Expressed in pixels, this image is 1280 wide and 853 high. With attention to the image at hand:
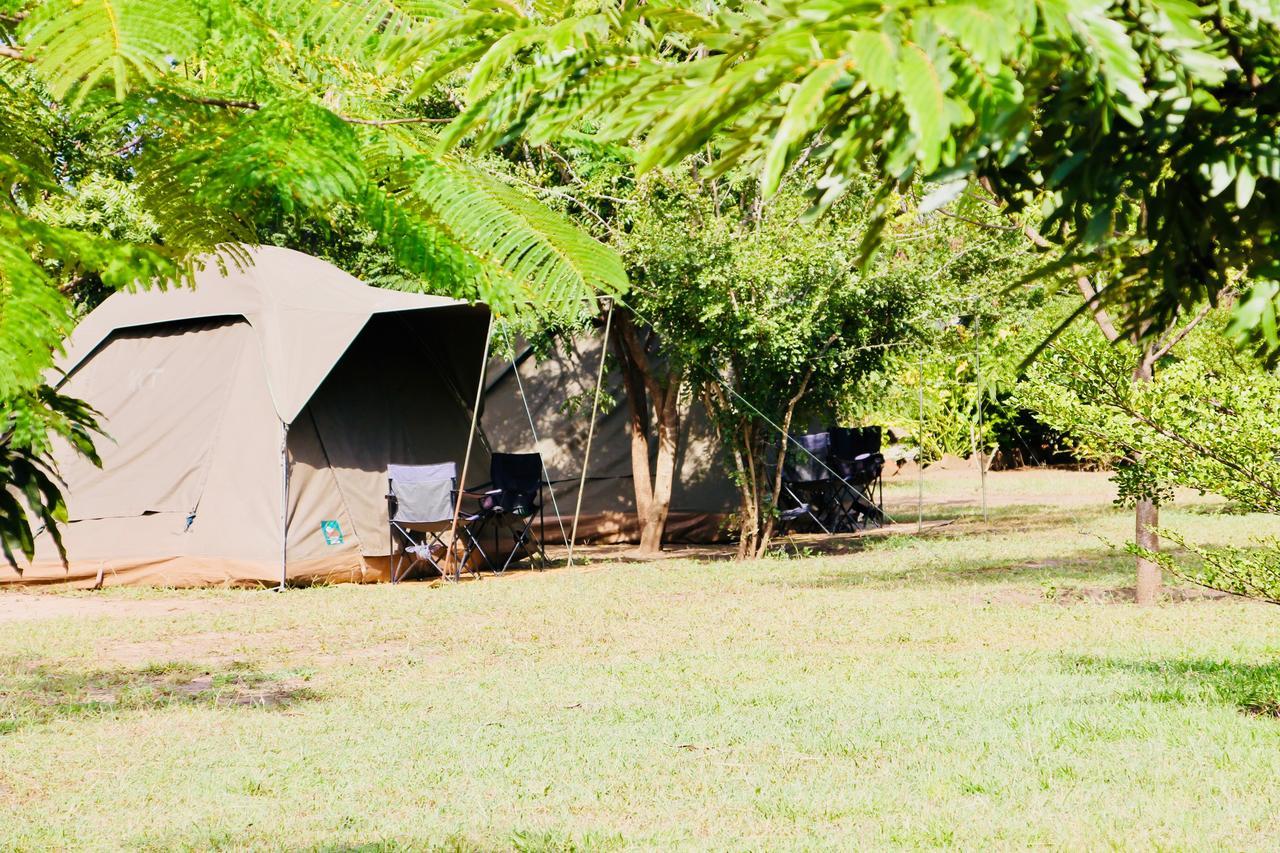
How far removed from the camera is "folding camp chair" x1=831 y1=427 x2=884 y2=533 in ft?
46.3

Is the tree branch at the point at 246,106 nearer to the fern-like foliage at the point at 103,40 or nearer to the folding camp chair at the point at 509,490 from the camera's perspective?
the fern-like foliage at the point at 103,40

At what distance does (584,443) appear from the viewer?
14.5m

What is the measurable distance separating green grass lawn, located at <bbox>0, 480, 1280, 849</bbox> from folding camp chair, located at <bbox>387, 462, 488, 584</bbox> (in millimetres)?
1471

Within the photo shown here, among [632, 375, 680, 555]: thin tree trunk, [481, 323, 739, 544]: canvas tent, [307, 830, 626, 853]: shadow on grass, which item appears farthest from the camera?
[481, 323, 739, 544]: canvas tent

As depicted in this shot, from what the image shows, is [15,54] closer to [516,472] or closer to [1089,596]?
[1089,596]

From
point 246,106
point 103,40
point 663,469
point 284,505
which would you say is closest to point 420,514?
point 284,505

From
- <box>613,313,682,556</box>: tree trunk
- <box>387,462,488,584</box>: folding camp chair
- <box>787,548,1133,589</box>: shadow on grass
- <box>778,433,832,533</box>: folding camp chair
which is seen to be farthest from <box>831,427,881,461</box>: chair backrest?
<box>387,462,488,584</box>: folding camp chair

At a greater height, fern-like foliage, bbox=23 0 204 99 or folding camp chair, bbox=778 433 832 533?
fern-like foliage, bbox=23 0 204 99

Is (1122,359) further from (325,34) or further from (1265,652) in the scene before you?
(325,34)

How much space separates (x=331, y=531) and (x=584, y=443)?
399cm

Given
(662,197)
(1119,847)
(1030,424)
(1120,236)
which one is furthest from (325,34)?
(1030,424)

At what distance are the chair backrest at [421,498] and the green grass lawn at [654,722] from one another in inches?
57.9

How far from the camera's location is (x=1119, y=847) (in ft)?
12.3

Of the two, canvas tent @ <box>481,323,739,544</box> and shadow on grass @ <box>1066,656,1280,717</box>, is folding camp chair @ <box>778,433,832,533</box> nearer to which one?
canvas tent @ <box>481,323,739,544</box>
